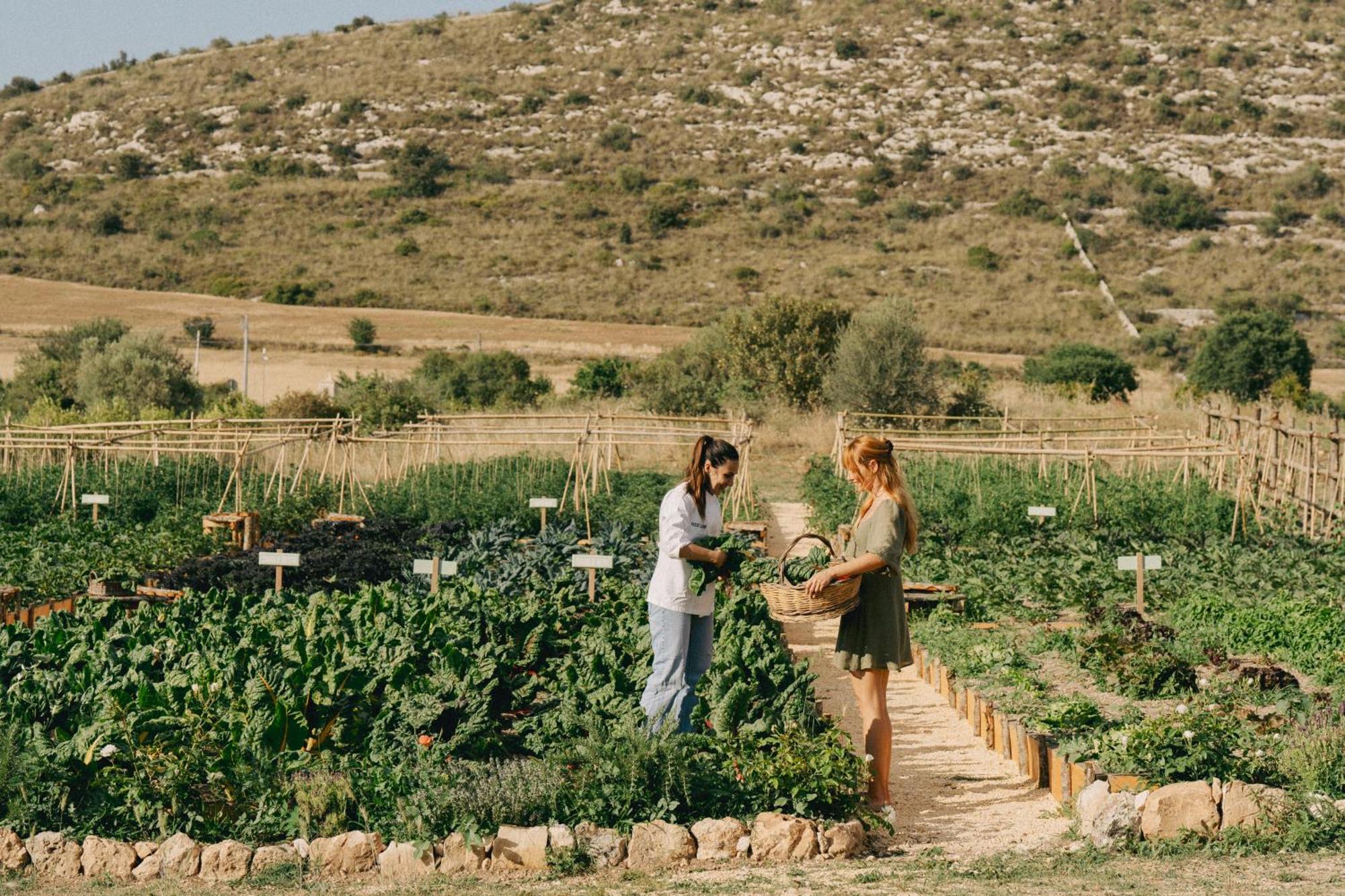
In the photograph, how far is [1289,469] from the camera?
1459 cm

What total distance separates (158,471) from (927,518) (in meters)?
8.15

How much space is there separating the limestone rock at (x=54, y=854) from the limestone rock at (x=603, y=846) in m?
1.86

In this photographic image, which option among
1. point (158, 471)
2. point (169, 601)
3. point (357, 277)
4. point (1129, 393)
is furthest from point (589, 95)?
point (169, 601)

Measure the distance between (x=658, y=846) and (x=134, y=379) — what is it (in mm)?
23635

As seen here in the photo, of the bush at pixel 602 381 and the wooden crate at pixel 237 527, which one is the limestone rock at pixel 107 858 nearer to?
the wooden crate at pixel 237 527

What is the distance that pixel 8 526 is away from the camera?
13.3 m

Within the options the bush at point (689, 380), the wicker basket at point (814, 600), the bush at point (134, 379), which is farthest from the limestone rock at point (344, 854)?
the bush at point (134, 379)

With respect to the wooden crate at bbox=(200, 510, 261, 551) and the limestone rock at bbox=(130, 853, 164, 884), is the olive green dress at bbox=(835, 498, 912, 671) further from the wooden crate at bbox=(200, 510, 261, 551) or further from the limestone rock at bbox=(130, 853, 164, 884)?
the wooden crate at bbox=(200, 510, 261, 551)

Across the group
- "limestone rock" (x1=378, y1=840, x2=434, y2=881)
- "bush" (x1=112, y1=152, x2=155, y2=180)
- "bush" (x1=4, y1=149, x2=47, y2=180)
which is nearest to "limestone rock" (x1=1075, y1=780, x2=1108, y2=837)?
"limestone rock" (x1=378, y1=840, x2=434, y2=881)

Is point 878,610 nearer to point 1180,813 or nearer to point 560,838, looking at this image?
point 1180,813

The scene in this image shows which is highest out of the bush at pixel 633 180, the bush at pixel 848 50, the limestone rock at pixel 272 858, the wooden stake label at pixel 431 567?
the bush at pixel 848 50

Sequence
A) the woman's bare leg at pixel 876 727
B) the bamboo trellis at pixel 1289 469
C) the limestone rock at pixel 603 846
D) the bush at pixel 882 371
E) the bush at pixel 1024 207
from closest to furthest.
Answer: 1. the limestone rock at pixel 603 846
2. the woman's bare leg at pixel 876 727
3. the bamboo trellis at pixel 1289 469
4. the bush at pixel 882 371
5. the bush at pixel 1024 207

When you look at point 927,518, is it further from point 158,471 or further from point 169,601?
point 158,471

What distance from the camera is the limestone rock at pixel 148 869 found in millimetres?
5312
